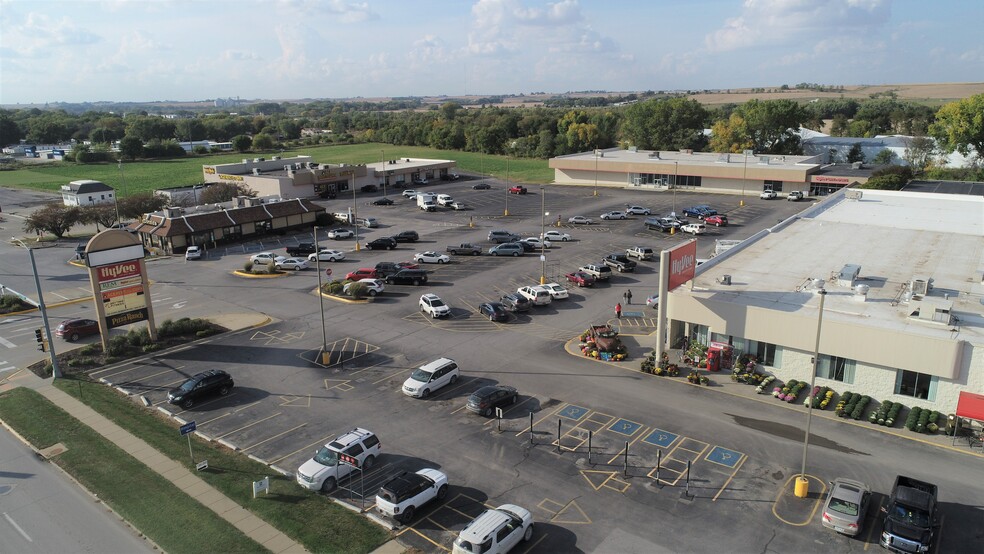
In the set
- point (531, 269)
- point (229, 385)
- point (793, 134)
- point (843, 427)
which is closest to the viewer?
point (843, 427)

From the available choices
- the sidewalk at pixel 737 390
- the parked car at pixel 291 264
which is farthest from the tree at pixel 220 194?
the sidewalk at pixel 737 390

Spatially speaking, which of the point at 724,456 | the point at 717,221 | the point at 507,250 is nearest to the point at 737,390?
the point at 724,456

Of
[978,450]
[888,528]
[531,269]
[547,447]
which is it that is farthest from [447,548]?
[531,269]

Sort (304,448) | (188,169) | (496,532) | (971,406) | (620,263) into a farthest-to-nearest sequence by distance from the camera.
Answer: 1. (188,169)
2. (620,263)
3. (304,448)
4. (971,406)
5. (496,532)

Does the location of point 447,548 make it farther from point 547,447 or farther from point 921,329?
point 921,329

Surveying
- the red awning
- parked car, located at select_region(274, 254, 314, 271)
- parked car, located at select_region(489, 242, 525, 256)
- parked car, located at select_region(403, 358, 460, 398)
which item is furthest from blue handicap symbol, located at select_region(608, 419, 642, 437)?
parked car, located at select_region(274, 254, 314, 271)

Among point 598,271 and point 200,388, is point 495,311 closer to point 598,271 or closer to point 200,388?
point 598,271

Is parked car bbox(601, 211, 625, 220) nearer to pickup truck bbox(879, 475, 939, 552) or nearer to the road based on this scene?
pickup truck bbox(879, 475, 939, 552)
